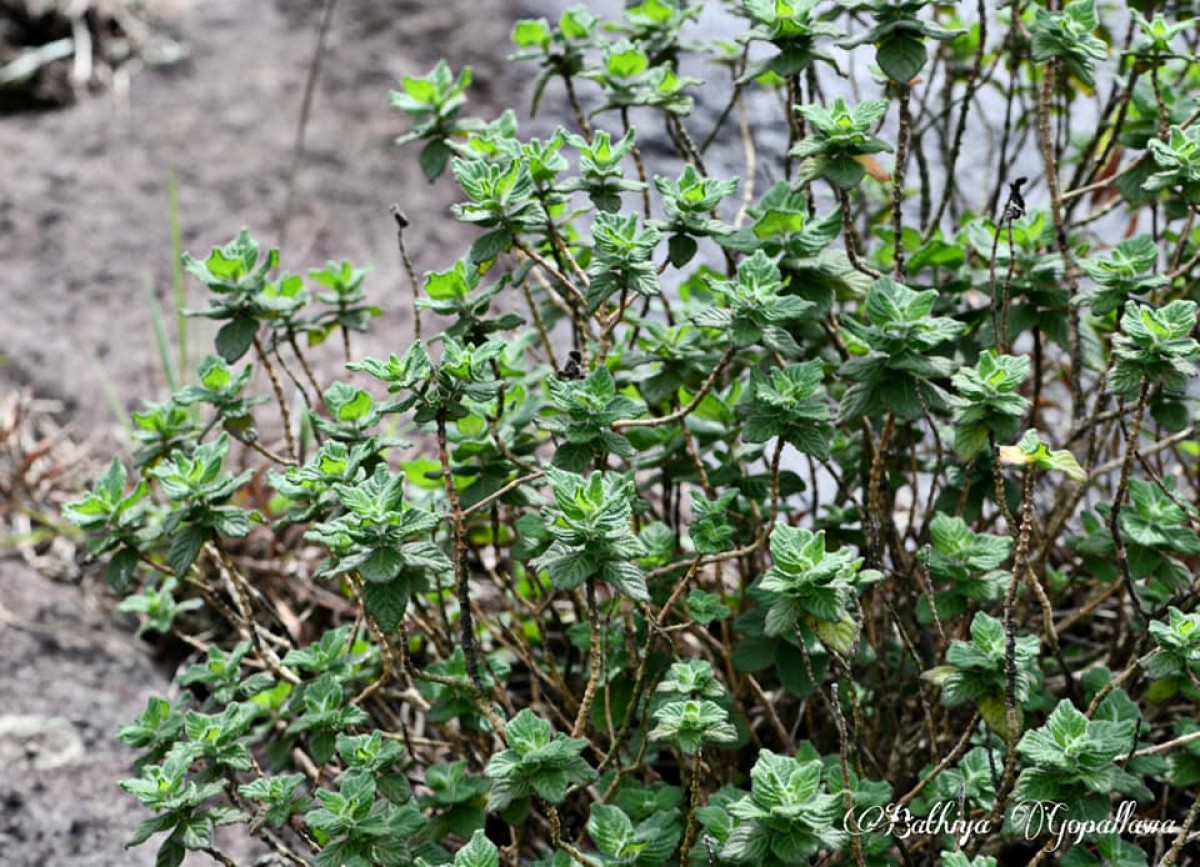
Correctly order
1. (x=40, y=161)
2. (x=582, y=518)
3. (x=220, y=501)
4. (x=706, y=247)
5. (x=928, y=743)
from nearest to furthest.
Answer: (x=582, y=518) → (x=220, y=501) → (x=928, y=743) → (x=706, y=247) → (x=40, y=161)

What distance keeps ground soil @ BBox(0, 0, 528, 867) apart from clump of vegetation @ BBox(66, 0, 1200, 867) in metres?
0.52

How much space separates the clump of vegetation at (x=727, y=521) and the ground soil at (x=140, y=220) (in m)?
0.52

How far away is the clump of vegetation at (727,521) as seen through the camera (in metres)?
1.61

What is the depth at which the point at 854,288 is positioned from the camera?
6.18ft

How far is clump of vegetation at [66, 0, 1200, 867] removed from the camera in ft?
5.27

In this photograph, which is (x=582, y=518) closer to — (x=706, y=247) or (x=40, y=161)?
(x=706, y=247)

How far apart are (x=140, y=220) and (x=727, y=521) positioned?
3039 millimetres

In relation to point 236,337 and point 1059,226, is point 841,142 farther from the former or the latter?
point 236,337

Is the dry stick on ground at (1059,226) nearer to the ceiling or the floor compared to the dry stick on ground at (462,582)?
nearer to the ceiling

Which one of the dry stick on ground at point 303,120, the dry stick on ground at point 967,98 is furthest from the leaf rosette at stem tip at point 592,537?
the dry stick on ground at point 303,120

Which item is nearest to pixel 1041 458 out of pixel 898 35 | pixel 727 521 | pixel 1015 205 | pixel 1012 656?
pixel 1012 656

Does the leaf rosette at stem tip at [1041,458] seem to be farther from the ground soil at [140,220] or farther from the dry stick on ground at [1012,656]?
the ground soil at [140,220]

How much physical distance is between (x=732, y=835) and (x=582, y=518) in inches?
16.3

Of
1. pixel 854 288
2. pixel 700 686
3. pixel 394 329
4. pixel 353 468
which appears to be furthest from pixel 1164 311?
pixel 394 329
